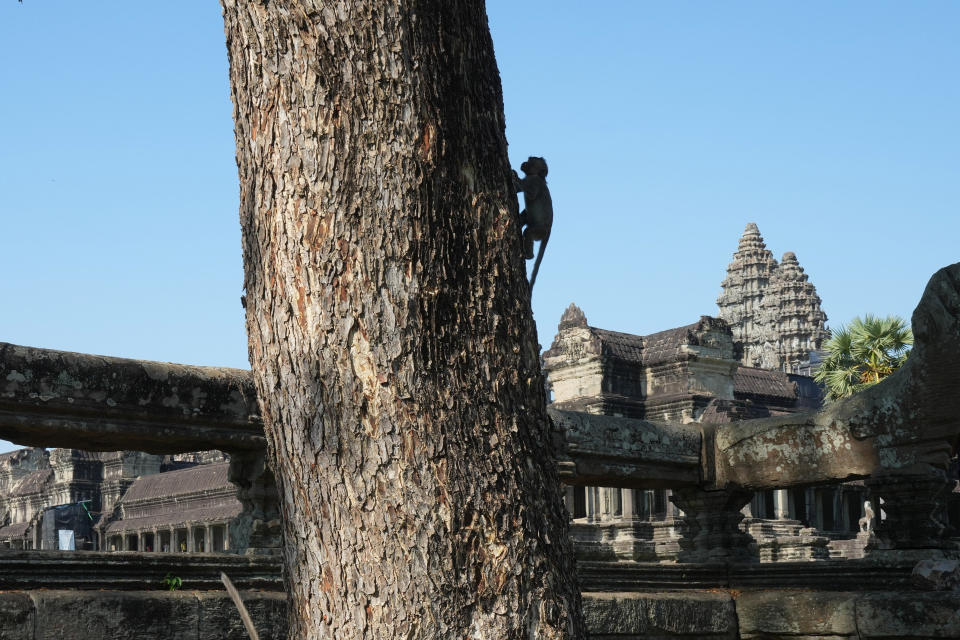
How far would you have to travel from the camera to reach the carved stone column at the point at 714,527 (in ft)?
24.7

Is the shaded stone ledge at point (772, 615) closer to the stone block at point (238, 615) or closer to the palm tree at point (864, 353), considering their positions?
the stone block at point (238, 615)

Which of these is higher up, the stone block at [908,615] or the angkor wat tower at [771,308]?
the angkor wat tower at [771,308]

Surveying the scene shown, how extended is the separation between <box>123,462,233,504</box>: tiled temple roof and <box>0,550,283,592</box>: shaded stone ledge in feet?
98.0

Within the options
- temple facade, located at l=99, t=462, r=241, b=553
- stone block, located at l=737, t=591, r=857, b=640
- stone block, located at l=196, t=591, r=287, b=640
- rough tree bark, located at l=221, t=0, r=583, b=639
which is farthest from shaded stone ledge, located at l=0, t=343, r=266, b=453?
temple facade, located at l=99, t=462, r=241, b=553

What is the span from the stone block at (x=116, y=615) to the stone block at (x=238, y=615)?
0.18 ft

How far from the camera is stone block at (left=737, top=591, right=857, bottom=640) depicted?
6.70 m

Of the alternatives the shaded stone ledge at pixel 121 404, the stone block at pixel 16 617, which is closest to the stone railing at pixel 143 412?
the shaded stone ledge at pixel 121 404

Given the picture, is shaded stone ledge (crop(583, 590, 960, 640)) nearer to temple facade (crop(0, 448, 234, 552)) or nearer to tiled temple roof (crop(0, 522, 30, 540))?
temple facade (crop(0, 448, 234, 552))

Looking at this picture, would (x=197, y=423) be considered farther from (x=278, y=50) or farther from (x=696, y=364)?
(x=696, y=364)

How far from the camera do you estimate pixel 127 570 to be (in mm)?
4859

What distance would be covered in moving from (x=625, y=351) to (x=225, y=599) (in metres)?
32.5

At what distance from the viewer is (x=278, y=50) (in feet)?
9.48

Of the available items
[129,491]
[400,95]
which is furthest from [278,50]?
[129,491]

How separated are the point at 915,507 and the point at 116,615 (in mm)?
4413
